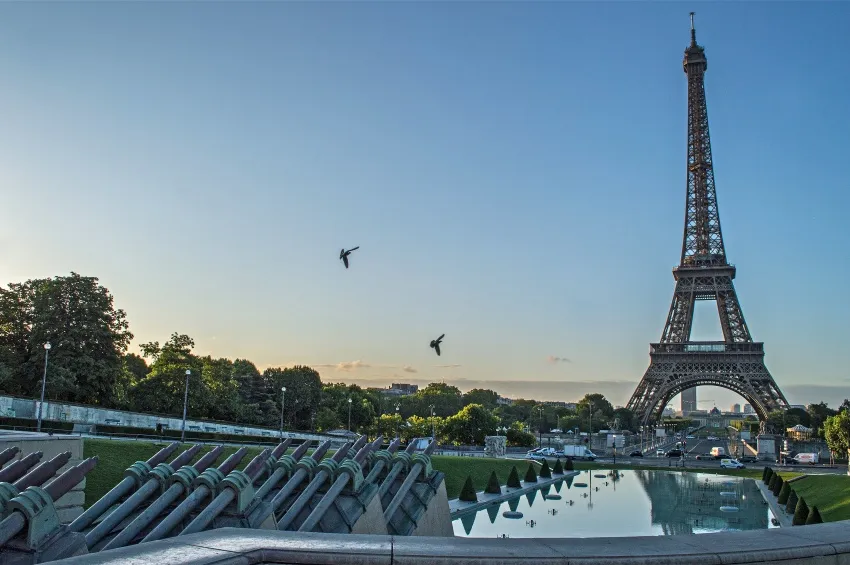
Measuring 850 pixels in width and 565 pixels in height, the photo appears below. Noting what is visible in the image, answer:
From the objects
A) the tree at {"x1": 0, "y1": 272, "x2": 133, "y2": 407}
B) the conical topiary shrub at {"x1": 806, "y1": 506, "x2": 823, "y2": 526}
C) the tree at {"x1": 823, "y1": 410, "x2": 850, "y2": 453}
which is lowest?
the conical topiary shrub at {"x1": 806, "y1": 506, "x2": 823, "y2": 526}

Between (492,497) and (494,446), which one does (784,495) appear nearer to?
(492,497)

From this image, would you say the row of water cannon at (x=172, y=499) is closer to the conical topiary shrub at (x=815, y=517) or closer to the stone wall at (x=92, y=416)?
the conical topiary shrub at (x=815, y=517)

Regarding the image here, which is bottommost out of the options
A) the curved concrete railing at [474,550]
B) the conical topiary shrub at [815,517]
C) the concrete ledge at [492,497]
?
the concrete ledge at [492,497]

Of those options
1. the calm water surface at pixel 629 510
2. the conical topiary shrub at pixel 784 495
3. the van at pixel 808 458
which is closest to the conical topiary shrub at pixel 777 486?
the calm water surface at pixel 629 510

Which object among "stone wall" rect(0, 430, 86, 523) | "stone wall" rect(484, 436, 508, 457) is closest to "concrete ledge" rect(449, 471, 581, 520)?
"stone wall" rect(484, 436, 508, 457)

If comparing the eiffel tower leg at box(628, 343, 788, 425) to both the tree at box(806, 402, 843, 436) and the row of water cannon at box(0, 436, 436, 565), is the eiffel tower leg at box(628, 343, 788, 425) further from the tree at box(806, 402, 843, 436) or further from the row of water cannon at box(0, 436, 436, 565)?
the row of water cannon at box(0, 436, 436, 565)

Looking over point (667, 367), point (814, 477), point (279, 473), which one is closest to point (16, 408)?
point (279, 473)
